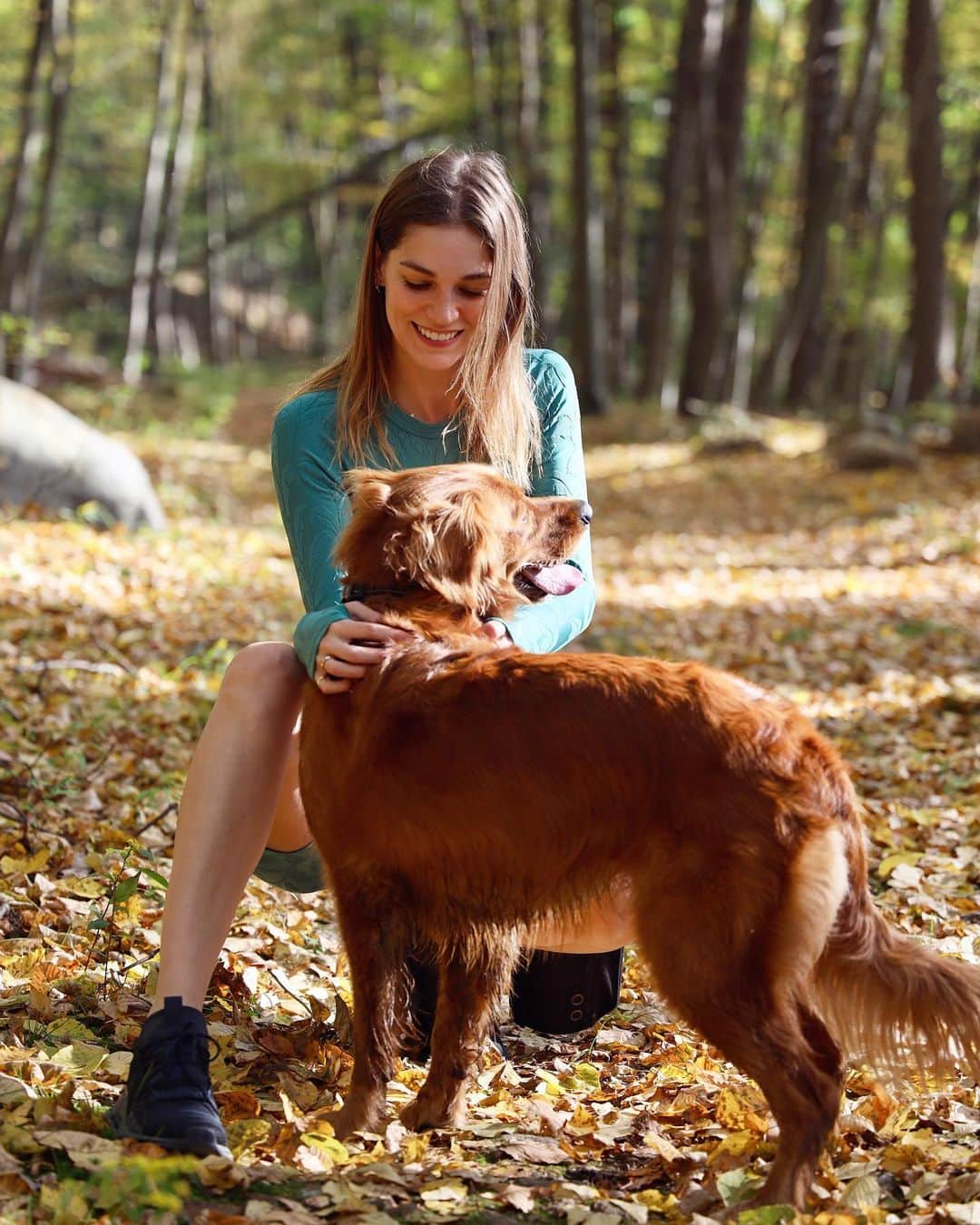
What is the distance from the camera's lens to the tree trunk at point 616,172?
2211cm

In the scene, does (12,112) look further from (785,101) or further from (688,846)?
(688,846)

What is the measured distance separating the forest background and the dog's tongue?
1224mm

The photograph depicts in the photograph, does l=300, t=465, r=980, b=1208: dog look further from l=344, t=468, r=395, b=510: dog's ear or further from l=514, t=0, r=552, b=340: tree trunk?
l=514, t=0, r=552, b=340: tree trunk

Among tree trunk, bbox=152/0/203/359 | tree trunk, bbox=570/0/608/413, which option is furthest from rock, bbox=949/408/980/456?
tree trunk, bbox=152/0/203/359

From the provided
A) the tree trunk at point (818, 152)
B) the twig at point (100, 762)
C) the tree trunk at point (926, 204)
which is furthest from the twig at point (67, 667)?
the tree trunk at point (818, 152)

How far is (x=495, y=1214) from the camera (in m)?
2.48

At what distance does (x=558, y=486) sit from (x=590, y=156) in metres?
14.6

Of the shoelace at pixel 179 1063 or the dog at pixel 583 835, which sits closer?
the dog at pixel 583 835

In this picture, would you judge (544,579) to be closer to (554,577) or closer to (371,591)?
(554,577)

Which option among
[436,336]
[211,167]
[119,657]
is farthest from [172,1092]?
[211,167]

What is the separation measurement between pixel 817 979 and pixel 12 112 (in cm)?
2617

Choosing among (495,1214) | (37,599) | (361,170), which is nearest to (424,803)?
(495,1214)

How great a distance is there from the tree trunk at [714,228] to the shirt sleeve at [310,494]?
1603 cm

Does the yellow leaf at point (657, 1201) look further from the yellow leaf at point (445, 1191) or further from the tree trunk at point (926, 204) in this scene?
the tree trunk at point (926, 204)
